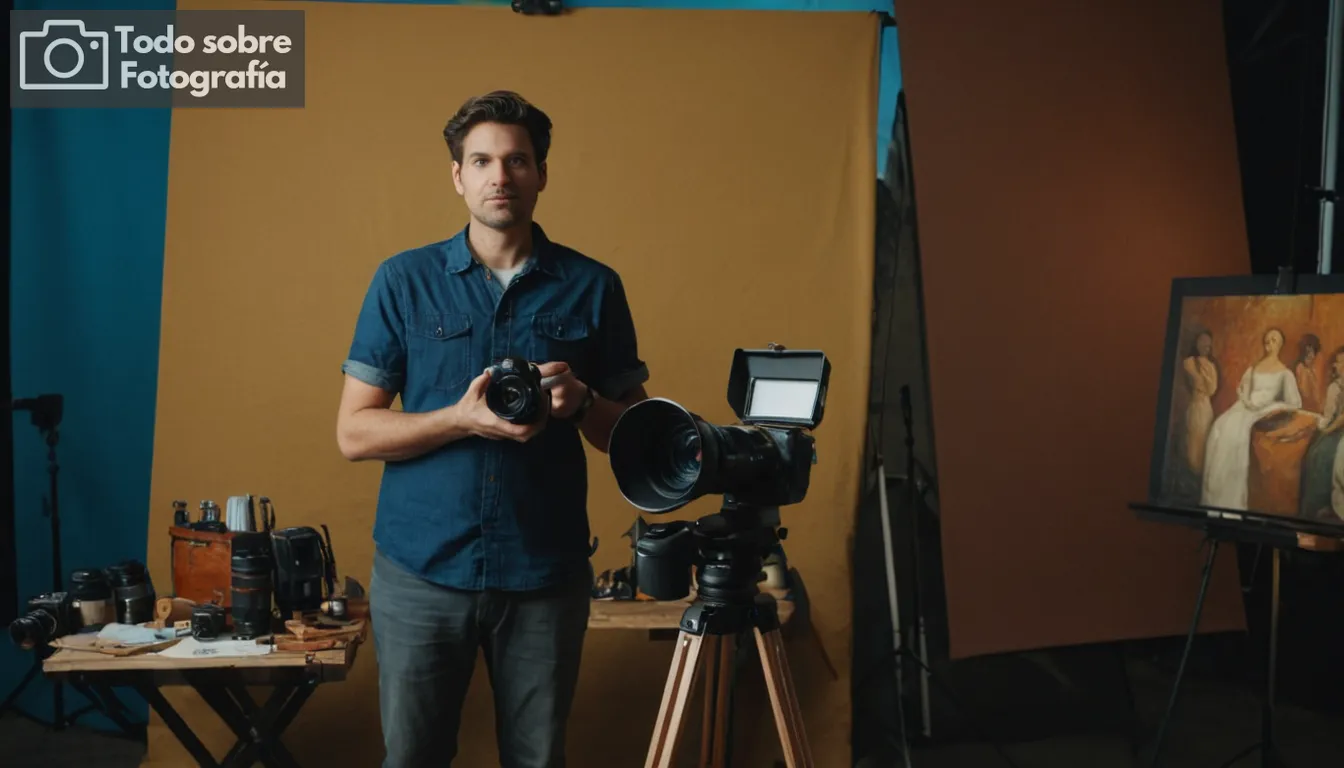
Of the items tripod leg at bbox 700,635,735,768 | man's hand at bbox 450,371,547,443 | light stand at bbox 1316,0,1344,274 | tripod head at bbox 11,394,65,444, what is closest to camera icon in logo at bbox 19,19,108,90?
tripod head at bbox 11,394,65,444

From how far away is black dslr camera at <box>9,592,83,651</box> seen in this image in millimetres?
2510

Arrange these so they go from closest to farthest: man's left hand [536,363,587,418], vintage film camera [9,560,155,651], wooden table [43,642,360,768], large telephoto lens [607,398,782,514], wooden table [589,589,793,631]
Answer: large telephoto lens [607,398,782,514] < man's left hand [536,363,587,418] < wooden table [43,642,360,768] < vintage film camera [9,560,155,651] < wooden table [589,589,793,631]

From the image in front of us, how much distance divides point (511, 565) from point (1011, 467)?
2034mm

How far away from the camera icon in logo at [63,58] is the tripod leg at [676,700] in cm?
277

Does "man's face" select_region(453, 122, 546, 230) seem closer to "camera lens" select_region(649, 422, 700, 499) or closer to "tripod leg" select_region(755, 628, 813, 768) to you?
"camera lens" select_region(649, 422, 700, 499)

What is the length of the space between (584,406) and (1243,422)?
1.93 meters

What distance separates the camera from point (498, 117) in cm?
181

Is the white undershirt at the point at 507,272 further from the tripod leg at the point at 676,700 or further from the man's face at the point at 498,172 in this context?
the tripod leg at the point at 676,700

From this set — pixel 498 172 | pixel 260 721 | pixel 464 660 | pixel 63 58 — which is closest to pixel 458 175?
pixel 498 172

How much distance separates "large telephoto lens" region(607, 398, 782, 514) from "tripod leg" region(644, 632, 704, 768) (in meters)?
0.28

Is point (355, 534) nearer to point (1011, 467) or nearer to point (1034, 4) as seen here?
point (1011, 467)

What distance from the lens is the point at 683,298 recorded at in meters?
3.16

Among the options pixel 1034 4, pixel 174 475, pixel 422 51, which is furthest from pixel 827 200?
pixel 174 475

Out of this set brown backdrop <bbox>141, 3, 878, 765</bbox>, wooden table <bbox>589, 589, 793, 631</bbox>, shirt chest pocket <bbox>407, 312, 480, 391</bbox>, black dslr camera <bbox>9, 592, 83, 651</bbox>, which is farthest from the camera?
brown backdrop <bbox>141, 3, 878, 765</bbox>
